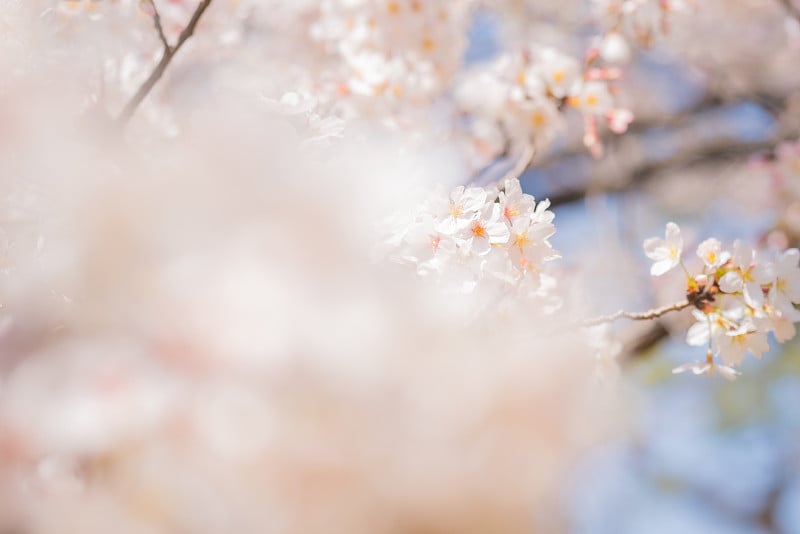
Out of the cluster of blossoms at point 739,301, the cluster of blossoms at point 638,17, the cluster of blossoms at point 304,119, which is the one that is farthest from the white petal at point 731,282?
the cluster of blossoms at point 638,17

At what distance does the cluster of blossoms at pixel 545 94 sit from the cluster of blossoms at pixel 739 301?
0.77 m

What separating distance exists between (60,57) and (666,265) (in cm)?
125

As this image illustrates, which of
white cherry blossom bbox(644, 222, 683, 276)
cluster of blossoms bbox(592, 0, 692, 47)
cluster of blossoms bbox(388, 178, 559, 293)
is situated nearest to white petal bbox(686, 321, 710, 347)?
white cherry blossom bbox(644, 222, 683, 276)

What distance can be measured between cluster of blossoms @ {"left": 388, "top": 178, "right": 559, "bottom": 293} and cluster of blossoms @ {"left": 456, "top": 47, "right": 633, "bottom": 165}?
2.63ft

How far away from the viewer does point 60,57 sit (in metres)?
1.35

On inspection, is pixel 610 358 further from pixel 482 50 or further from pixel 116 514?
A: pixel 482 50

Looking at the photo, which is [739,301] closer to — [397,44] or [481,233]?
[481,233]

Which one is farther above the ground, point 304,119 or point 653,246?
point 304,119

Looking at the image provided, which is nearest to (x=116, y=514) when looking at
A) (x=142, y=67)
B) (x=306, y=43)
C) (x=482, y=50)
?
(x=142, y=67)

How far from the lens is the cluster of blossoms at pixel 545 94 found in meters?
1.98

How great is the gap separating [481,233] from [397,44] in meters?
1.29

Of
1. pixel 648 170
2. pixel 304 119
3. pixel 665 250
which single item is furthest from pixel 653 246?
pixel 648 170

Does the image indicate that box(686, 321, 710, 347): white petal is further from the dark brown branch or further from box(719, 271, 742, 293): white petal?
the dark brown branch

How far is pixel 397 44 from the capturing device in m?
2.24
